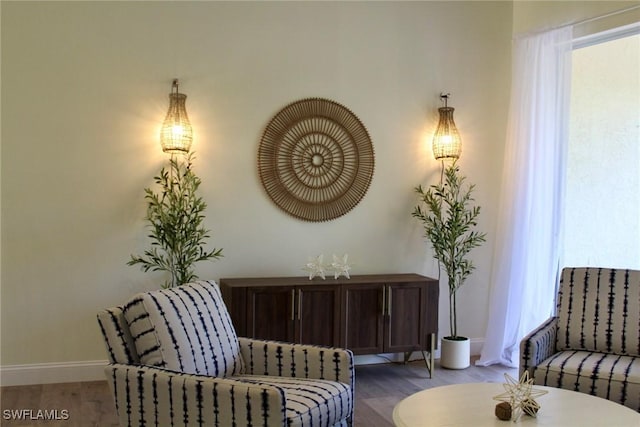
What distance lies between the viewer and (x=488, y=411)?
2.35 metres

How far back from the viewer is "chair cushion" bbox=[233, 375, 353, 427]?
2.32 metres

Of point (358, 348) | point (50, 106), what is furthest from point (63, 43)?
point (358, 348)

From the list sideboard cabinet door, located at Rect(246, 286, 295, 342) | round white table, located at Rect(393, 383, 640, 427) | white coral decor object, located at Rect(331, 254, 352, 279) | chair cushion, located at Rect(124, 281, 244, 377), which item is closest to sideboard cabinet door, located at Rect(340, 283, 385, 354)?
white coral decor object, located at Rect(331, 254, 352, 279)

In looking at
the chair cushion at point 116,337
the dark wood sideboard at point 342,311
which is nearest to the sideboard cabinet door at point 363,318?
the dark wood sideboard at point 342,311

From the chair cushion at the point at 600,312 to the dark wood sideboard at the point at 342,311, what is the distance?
3.41 feet

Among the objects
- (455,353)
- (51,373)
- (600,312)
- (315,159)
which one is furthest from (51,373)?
(600,312)

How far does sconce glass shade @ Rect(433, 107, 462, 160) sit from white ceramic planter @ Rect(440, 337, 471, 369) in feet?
4.56

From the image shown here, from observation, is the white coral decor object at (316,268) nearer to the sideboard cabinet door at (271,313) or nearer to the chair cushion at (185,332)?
the sideboard cabinet door at (271,313)

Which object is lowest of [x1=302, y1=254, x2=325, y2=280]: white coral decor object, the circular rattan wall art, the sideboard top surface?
the sideboard top surface

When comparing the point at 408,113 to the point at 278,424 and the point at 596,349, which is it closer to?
the point at 596,349

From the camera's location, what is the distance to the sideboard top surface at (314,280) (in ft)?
13.3

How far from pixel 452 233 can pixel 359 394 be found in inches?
53.6

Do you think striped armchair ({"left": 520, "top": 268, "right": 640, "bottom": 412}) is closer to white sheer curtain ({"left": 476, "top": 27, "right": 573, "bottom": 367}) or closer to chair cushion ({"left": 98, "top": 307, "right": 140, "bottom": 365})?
white sheer curtain ({"left": 476, "top": 27, "right": 573, "bottom": 367})

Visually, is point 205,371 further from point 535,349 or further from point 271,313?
point 535,349
